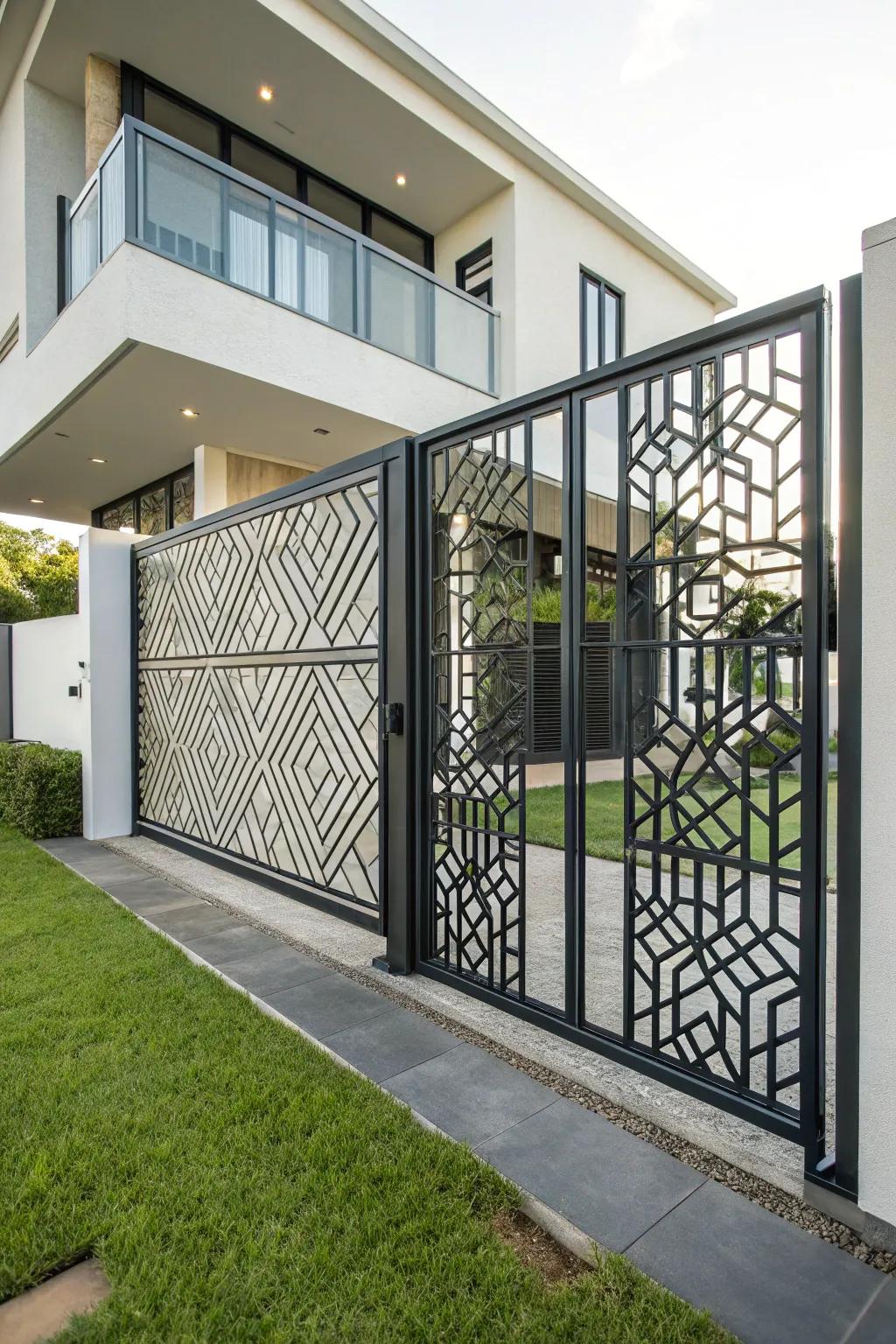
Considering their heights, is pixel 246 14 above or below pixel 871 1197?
above

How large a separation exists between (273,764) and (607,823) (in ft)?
12.2

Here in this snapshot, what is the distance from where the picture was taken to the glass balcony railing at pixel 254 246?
5914 mm

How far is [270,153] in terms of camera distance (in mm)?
8367

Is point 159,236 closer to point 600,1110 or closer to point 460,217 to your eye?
point 460,217

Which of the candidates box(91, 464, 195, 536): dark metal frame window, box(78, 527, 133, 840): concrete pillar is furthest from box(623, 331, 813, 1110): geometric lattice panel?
box(91, 464, 195, 536): dark metal frame window

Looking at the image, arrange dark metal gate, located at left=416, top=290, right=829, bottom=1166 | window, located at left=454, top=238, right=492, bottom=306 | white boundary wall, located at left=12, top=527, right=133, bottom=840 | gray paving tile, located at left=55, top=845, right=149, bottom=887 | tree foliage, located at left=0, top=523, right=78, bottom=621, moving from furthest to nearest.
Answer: tree foliage, located at left=0, top=523, right=78, bottom=621 → window, located at left=454, top=238, right=492, bottom=306 → white boundary wall, located at left=12, top=527, right=133, bottom=840 → gray paving tile, located at left=55, top=845, right=149, bottom=887 → dark metal gate, located at left=416, top=290, right=829, bottom=1166

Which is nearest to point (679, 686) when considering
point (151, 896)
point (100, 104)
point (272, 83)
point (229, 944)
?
point (229, 944)

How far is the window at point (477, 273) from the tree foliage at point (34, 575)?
913cm

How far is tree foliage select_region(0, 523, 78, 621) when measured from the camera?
15269 mm

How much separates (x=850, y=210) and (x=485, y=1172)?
13009 millimetres

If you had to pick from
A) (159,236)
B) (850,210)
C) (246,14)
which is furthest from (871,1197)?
(850,210)

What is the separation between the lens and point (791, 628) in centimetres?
224

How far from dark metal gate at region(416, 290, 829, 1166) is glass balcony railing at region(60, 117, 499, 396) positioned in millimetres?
4152

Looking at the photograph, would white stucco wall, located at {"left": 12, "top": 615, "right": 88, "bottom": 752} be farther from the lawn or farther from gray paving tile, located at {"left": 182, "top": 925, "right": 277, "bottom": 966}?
the lawn
